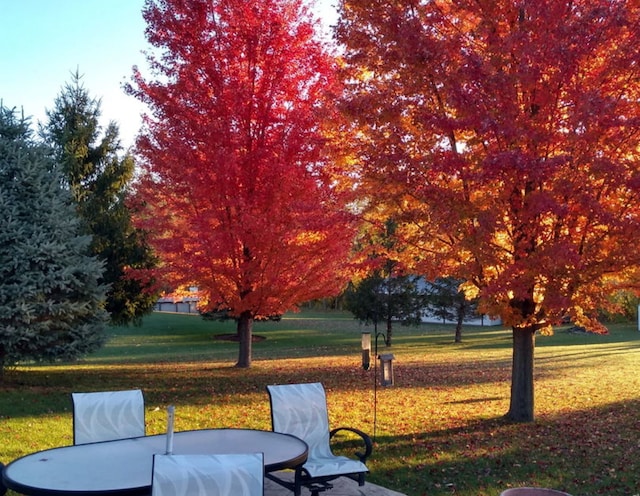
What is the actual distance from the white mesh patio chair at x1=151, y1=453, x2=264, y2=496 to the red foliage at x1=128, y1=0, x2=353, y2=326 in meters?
10.1

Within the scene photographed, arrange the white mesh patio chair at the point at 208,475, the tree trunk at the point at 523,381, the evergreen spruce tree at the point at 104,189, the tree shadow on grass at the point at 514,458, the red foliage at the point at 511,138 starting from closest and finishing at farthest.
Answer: the white mesh patio chair at the point at 208,475 < the tree shadow on grass at the point at 514,458 < the red foliage at the point at 511,138 < the tree trunk at the point at 523,381 < the evergreen spruce tree at the point at 104,189

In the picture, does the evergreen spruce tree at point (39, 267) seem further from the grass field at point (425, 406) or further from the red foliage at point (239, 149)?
the red foliage at point (239, 149)

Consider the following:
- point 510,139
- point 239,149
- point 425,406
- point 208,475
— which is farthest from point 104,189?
point 208,475

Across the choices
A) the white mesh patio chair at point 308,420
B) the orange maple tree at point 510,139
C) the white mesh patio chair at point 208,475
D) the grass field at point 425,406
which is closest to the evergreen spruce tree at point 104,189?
the grass field at point 425,406

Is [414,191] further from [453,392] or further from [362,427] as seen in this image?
[453,392]

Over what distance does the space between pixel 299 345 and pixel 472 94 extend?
2144 centimetres

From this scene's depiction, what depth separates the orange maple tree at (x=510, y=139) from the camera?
802cm

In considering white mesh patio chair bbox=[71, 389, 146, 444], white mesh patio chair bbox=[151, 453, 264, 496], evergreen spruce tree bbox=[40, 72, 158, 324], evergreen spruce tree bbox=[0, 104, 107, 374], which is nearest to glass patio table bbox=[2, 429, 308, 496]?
white mesh patio chair bbox=[71, 389, 146, 444]

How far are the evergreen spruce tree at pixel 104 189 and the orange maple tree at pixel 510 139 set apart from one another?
11409mm

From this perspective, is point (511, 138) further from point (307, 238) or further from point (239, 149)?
point (239, 149)

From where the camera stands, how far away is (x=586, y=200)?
788 centimetres

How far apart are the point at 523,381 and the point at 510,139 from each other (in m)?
3.94

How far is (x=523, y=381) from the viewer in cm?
1016

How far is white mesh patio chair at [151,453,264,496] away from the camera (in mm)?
3252
